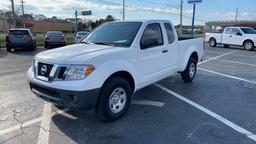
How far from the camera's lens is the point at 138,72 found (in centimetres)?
513

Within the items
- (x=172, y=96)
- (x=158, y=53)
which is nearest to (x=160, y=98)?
(x=172, y=96)

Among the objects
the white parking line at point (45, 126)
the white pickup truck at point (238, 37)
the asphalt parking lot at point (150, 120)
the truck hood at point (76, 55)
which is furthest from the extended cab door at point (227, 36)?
the white parking line at point (45, 126)

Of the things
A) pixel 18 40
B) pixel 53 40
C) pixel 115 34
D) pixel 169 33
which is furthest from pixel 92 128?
pixel 53 40

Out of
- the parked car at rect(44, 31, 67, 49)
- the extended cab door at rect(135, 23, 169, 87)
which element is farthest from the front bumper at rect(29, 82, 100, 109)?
the parked car at rect(44, 31, 67, 49)

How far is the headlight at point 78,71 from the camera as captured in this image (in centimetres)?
406

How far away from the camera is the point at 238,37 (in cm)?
2098

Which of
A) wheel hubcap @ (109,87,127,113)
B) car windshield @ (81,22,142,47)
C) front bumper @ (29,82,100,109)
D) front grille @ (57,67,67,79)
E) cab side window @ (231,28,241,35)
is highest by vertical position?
cab side window @ (231,28,241,35)

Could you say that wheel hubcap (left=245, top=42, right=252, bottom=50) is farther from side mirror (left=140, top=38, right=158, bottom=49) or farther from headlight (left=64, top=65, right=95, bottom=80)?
headlight (left=64, top=65, right=95, bottom=80)

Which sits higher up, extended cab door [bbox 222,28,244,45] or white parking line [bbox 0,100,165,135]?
extended cab door [bbox 222,28,244,45]

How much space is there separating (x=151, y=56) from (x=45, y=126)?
2508mm

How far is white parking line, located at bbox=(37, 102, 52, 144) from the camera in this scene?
12.9ft

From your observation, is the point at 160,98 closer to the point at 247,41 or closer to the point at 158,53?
the point at 158,53

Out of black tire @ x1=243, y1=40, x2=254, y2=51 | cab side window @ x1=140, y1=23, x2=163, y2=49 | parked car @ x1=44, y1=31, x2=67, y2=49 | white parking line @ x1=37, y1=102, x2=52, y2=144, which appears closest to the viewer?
white parking line @ x1=37, y1=102, x2=52, y2=144

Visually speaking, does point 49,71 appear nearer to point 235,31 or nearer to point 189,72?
point 189,72
